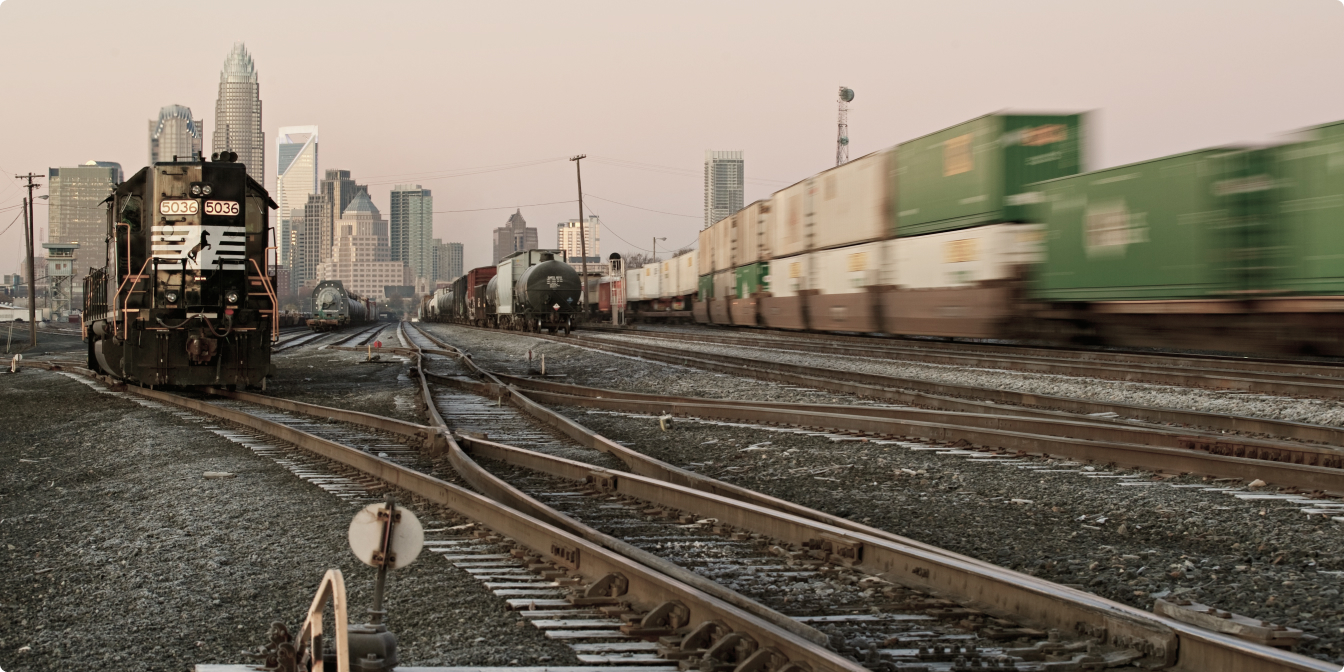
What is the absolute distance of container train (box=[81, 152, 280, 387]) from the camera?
552 inches

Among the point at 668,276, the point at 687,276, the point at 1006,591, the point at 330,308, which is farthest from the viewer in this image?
the point at 330,308

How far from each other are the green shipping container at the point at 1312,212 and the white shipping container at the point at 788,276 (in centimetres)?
1334

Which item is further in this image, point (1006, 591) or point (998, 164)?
point (998, 164)

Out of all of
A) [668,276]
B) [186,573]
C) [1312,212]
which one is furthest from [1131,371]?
[668,276]

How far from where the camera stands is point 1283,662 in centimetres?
296

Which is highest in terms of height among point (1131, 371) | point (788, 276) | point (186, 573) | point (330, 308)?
point (788, 276)

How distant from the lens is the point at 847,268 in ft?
76.0

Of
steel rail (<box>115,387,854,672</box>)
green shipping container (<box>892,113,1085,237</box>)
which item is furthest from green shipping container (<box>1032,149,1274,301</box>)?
steel rail (<box>115,387,854,672</box>)

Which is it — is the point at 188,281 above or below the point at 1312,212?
below

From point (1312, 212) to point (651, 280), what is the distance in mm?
43204

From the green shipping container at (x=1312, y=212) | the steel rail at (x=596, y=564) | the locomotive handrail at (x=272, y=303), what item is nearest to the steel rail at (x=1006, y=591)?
the steel rail at (x=596, y=564)

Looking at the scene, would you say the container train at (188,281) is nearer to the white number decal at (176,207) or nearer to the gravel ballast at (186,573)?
the white number decal at (176,207)

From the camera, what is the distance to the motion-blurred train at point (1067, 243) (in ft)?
43.1

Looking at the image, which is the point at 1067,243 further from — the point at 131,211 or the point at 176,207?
the point at 131,211
